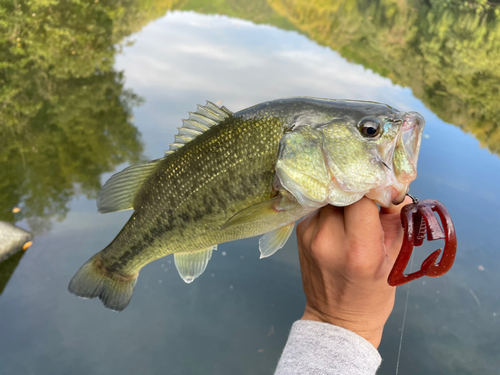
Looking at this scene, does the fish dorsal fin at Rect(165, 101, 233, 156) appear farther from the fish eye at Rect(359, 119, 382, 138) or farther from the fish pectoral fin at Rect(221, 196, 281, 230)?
the fish eye at Rect(359, 119, 382, 138)

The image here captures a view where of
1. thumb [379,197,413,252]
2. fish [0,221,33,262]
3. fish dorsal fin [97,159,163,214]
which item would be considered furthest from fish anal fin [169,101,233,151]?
fish [0,221,33,262]

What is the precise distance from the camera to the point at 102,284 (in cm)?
179

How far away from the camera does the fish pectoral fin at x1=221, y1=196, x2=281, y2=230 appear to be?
1.40 meters

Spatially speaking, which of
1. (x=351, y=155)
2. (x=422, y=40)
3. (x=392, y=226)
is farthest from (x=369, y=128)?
(x=422, y=40)

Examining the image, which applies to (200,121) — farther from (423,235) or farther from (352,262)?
(423,235)

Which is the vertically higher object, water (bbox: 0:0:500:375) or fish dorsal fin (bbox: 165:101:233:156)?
fish dorsal fin (bbox: 165:101:233:156)

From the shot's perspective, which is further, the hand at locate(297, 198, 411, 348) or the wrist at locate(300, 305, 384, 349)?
the wrist at locate(300, 305, 384, 349)

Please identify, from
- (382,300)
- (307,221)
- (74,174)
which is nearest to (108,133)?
(74,174)

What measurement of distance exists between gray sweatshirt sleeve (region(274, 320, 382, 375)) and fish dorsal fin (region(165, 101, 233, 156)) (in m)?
1.04

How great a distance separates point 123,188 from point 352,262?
1.18 meters

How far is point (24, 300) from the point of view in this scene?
3254 millimetres

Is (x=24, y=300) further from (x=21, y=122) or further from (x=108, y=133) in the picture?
(x=21, y=122)

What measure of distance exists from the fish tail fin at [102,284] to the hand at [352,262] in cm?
100

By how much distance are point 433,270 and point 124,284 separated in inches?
59.9
